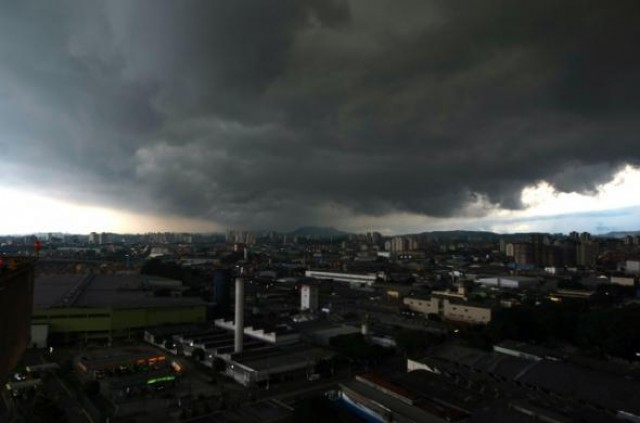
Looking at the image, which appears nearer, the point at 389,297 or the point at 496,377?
the point at 496,377

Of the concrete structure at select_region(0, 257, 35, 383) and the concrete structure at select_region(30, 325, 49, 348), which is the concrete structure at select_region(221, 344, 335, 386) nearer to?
the concrete structure at select_region(30, 325, 49, 348)

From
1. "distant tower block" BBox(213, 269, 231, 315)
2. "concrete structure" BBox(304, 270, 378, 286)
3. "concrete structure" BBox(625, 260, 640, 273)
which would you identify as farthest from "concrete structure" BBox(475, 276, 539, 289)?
"distant tower block" BBox(213, 269, 231, 315)

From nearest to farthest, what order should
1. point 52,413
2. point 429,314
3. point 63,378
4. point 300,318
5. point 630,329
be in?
point 52,413, point 63,378, point 630,329, point 300,318, point 429,314

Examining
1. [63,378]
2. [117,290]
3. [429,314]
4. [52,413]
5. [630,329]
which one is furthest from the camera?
[117,290]

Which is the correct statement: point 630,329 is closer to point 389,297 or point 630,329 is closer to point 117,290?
point 389,297

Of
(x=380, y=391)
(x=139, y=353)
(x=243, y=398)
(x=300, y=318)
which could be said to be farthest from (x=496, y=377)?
(x=139, y=353)

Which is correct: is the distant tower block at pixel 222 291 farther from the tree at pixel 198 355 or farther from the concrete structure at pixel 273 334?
the tree at pixel 198 355
